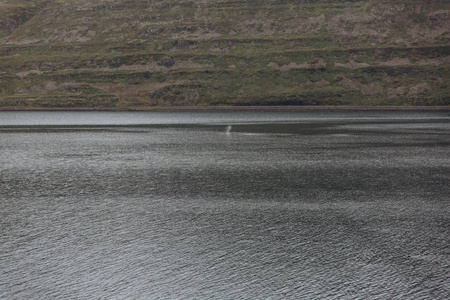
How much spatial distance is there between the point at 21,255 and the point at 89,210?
834 cm

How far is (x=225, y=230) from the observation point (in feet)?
76.6

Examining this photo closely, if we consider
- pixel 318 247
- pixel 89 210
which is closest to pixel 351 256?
pixel 318 247

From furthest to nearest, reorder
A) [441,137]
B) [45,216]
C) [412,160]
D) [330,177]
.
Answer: [441,137]
[412,160]
[330,177]
[45,216]

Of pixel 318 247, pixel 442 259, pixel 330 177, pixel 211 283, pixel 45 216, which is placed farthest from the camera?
pixel 330 177

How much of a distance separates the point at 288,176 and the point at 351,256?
21.2 metres

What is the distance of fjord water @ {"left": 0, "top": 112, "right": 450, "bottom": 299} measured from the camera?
16.5 meters

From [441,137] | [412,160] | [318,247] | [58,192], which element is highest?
[318,247]

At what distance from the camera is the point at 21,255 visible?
19406mm

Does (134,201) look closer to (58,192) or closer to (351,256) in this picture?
(58,192)

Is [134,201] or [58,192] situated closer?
[134,201]

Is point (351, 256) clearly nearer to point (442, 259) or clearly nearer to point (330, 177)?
point (442, 259)

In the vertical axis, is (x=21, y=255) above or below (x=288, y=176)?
above

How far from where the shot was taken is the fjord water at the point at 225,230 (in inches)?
651

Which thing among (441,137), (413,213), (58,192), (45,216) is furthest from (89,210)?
(441,137)
